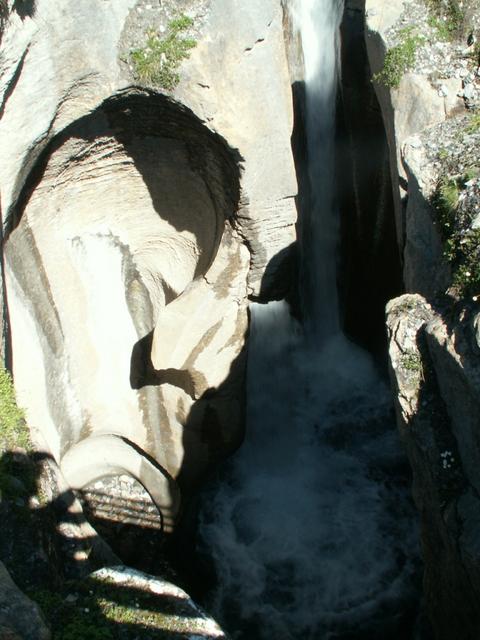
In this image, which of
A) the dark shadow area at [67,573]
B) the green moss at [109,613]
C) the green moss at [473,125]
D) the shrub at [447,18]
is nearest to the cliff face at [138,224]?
the dark shadow area at [67,573]

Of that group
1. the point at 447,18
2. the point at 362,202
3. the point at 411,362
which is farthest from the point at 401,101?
the point at 411,362

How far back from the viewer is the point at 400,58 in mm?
6500

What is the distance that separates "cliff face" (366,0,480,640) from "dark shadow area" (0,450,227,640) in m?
1.86

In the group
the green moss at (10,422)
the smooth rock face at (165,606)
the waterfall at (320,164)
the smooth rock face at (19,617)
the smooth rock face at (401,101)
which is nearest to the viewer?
the smooth rock face at (19,617)

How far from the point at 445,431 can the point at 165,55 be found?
13.2ft

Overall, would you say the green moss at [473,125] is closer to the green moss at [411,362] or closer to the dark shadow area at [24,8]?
the green moss at [411,362]

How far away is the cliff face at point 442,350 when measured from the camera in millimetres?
4363

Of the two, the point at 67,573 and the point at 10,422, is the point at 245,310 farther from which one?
the point at 67,573

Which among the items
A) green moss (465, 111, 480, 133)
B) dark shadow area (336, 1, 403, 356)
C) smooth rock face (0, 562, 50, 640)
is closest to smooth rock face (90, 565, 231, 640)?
smooth rock face (0, 562, 50, 640)

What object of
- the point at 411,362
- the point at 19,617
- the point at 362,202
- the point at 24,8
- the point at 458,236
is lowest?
the point at 19,617

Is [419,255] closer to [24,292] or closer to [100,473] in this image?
[24,292]

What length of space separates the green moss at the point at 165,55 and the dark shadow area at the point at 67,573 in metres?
3.41

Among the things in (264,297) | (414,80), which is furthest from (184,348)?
(414,80)

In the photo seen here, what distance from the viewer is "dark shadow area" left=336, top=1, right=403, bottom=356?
791 centimetres
